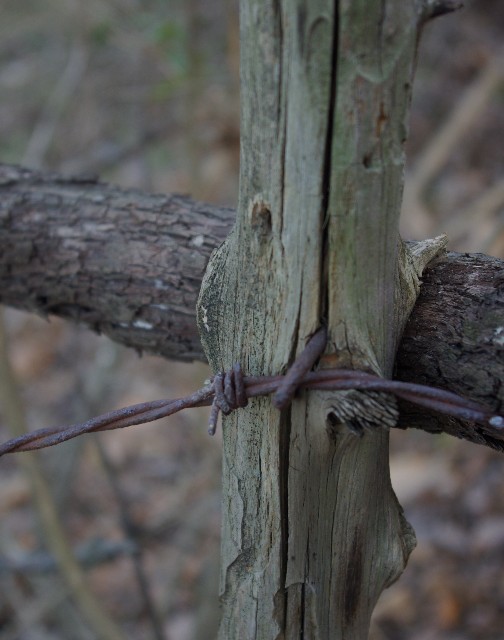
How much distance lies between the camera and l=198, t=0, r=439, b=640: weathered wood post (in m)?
0.66

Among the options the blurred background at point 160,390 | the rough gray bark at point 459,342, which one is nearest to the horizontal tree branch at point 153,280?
the rough gray bark at point 459,342

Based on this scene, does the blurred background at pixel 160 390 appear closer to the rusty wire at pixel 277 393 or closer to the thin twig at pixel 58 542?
the thin twig at pixel 58 542

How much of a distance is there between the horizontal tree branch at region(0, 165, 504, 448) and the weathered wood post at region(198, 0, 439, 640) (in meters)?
0.07

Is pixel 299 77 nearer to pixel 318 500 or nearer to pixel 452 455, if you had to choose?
pixel 318 500

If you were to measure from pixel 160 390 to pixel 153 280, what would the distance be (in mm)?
3168

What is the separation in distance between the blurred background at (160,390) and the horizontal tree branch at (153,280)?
516 mm

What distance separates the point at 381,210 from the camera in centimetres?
73

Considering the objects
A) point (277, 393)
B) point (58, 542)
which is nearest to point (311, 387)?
point (277, 393)

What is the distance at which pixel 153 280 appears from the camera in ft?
4.09

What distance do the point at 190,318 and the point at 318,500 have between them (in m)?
0.46

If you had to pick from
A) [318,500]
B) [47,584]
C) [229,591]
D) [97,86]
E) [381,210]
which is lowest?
[47,584]

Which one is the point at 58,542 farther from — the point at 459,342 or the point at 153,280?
the point at 459,342

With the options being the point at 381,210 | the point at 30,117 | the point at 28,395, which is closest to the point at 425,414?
the point at 381,210

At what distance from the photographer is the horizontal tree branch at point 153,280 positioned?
2.92 ft
